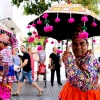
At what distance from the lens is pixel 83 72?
3688 mm

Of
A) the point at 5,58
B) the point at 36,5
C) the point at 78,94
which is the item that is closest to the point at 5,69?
the point at 5,58

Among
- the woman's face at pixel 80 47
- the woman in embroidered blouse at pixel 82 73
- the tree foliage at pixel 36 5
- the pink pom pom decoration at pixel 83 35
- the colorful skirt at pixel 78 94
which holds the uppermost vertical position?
the tree foliage at pixel 36 5

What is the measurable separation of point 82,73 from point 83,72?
0.02 metres

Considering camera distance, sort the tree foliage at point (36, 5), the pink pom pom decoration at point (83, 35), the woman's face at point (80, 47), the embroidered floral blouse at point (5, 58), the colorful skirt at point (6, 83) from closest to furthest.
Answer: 1. the pink pom pom decoration at point (83, 35)
2. the woman's face at point (80, 47)
3. the embroidered floral blouse at point (5, 58)
4. the colorful skirt at point (6, 83)
5. the tree foliage at point (36, 5)

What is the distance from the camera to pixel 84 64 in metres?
3.74

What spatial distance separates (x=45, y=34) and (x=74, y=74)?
1133 mm

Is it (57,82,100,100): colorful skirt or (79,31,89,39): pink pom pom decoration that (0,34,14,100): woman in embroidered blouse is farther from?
(79,31,89,39): pink pom pom decoration

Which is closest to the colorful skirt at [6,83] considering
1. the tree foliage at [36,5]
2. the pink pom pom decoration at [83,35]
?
the pink pom pom decoration at [83,35]

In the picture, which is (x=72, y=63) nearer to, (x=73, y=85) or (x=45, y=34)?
(x=73, y=85)

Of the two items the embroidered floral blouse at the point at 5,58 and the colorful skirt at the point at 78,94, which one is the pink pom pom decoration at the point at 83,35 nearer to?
the colorful skirt at the point at 78,94

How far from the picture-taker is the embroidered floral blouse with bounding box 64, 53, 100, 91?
3.65m

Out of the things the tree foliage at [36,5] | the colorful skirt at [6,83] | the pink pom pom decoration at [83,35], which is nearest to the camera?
the pink pom pom decoration at [83,35]

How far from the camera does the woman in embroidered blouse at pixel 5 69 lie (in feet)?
18.5

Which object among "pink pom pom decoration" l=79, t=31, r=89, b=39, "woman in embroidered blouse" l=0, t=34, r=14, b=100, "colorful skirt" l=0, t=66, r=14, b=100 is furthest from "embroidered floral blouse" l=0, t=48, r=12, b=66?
"pink pom pom decoration" l=79, t=31, r=89, b=39
